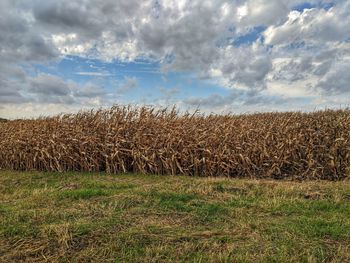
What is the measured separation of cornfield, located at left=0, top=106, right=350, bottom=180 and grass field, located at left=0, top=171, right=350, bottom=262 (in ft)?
11.4

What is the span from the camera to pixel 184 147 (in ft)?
47.5

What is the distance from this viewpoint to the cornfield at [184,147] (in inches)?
561

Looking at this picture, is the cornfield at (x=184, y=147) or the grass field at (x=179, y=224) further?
the cornfield at (x=184, y=147)

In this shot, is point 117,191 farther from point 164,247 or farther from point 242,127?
point 242,127

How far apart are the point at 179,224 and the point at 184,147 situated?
23.7 ft

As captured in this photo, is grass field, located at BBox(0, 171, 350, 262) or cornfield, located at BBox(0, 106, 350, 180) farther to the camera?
cornfield, located at BBox(0, 106, 350, 180)

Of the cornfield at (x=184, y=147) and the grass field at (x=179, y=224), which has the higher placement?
the cornfield at (x=184, y=147)

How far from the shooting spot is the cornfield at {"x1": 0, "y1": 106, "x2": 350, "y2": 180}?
14242 mm

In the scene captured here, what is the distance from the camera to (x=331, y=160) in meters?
14.0

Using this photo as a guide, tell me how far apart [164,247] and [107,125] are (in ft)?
33.9

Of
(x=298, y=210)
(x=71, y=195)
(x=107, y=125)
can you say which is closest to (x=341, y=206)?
(x=298, y=210)

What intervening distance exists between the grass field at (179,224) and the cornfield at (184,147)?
3488 mm

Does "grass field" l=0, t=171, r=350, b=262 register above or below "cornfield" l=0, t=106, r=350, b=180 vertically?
below

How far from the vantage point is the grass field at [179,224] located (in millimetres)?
5984
